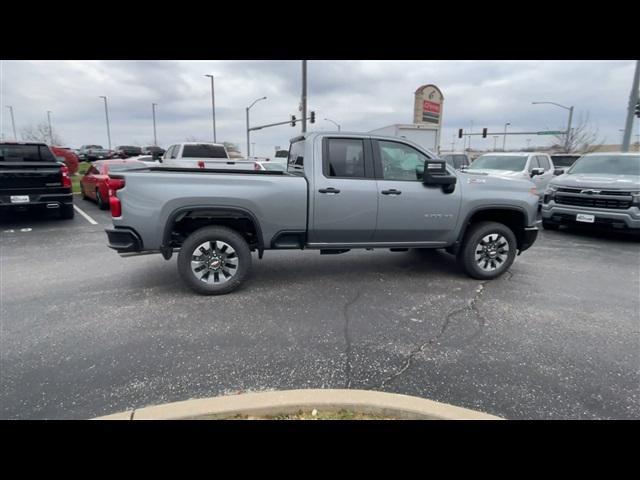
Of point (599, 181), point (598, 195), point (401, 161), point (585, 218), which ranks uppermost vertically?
point (401, 161)

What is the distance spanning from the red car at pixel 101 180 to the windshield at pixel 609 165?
11721mm

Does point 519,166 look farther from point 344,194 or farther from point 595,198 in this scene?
point 344,194

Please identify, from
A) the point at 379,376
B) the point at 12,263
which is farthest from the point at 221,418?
the point at 12,263

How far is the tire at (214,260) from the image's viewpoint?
4.20 m

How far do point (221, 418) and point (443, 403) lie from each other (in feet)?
4.94

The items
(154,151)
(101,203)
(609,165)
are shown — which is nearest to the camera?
(609,165)

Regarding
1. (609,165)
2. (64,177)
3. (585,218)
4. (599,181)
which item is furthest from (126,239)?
(609,165)

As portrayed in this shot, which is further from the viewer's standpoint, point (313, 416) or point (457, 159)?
A: point (457, 159)

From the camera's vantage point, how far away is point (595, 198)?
7.45 meters

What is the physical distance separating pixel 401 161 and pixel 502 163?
8072mm

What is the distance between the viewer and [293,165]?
5.27m
